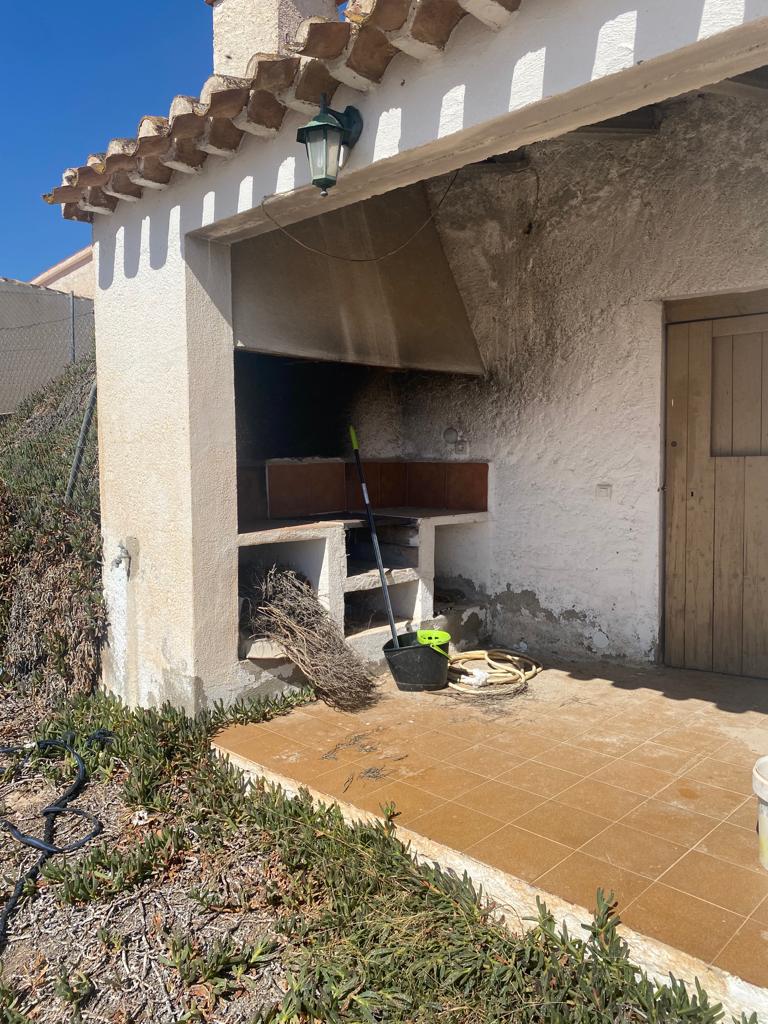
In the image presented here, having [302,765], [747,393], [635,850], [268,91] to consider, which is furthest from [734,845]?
[268,91]

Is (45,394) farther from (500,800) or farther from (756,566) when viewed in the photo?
(756,566)

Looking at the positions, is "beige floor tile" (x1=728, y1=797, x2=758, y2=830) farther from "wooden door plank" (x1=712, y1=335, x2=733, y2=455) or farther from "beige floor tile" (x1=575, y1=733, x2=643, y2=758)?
"wooden door plank" (x1=712, y1=335, x2=733, y2=455)

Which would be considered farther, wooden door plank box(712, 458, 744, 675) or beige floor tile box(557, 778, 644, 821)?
wooden door plank box(712, 458, 744, 675)

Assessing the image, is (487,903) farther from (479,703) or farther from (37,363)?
(37,363)

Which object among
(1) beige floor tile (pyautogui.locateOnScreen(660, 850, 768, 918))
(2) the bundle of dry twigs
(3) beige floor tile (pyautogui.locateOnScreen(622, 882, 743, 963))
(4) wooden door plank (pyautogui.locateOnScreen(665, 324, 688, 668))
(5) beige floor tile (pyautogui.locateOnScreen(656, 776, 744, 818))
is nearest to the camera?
(3) beige floor tile (pyautogui.locateOnScreen(622, 882, 743, 963))

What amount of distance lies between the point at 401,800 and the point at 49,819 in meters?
2.13

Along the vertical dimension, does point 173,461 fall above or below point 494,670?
above

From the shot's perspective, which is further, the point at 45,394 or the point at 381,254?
the point at 45,394

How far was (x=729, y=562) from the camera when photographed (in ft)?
18.8

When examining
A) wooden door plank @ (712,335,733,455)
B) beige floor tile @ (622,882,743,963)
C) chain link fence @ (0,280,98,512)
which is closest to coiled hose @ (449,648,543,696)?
wooden door plank @ (712,335,733,455)

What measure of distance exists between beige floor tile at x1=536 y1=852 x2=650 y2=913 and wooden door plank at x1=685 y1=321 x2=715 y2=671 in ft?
10.3

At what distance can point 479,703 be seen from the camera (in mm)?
5484

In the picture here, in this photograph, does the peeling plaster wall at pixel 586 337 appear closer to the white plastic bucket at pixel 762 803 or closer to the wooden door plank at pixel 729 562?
the wooden door plank at pixel 729 562

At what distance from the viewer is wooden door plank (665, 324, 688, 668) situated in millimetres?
5895
